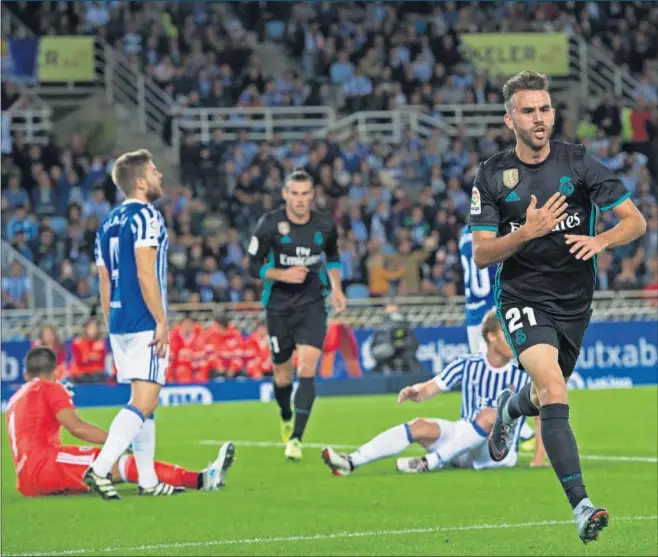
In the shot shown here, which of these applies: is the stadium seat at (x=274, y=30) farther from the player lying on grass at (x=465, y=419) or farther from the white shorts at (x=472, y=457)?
the player lying on grass at (x=465, y=419)

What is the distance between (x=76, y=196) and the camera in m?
28.0

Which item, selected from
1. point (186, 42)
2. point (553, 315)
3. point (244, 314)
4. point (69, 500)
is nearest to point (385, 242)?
point (244, 314)

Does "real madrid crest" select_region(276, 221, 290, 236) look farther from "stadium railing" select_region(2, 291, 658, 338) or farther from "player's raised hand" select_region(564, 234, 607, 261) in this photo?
"stadium railing" select_region(2, 291, 658, 338)

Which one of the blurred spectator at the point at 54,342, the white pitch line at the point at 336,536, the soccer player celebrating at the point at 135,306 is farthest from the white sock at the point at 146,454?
the blurred spectator at the point at 54,342

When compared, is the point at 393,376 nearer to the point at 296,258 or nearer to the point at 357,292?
the point at 357,292

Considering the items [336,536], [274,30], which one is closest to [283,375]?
[336,536]

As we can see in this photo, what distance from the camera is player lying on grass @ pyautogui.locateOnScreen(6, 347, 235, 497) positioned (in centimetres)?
1059

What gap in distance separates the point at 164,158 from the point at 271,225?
18269mm

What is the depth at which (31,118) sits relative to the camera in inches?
1224

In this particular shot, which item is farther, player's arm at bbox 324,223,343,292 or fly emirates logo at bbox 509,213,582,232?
player's arm at bbox 324,223,343,292

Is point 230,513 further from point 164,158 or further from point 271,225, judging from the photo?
point 164,158

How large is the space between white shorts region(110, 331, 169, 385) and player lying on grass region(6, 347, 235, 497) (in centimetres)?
57

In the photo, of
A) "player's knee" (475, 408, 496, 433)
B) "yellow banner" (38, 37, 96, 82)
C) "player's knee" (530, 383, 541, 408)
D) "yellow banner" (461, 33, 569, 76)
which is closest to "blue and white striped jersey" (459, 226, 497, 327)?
"player's knee" (475, 408, 496, 433)

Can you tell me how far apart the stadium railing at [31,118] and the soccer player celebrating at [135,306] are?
1985 cm
